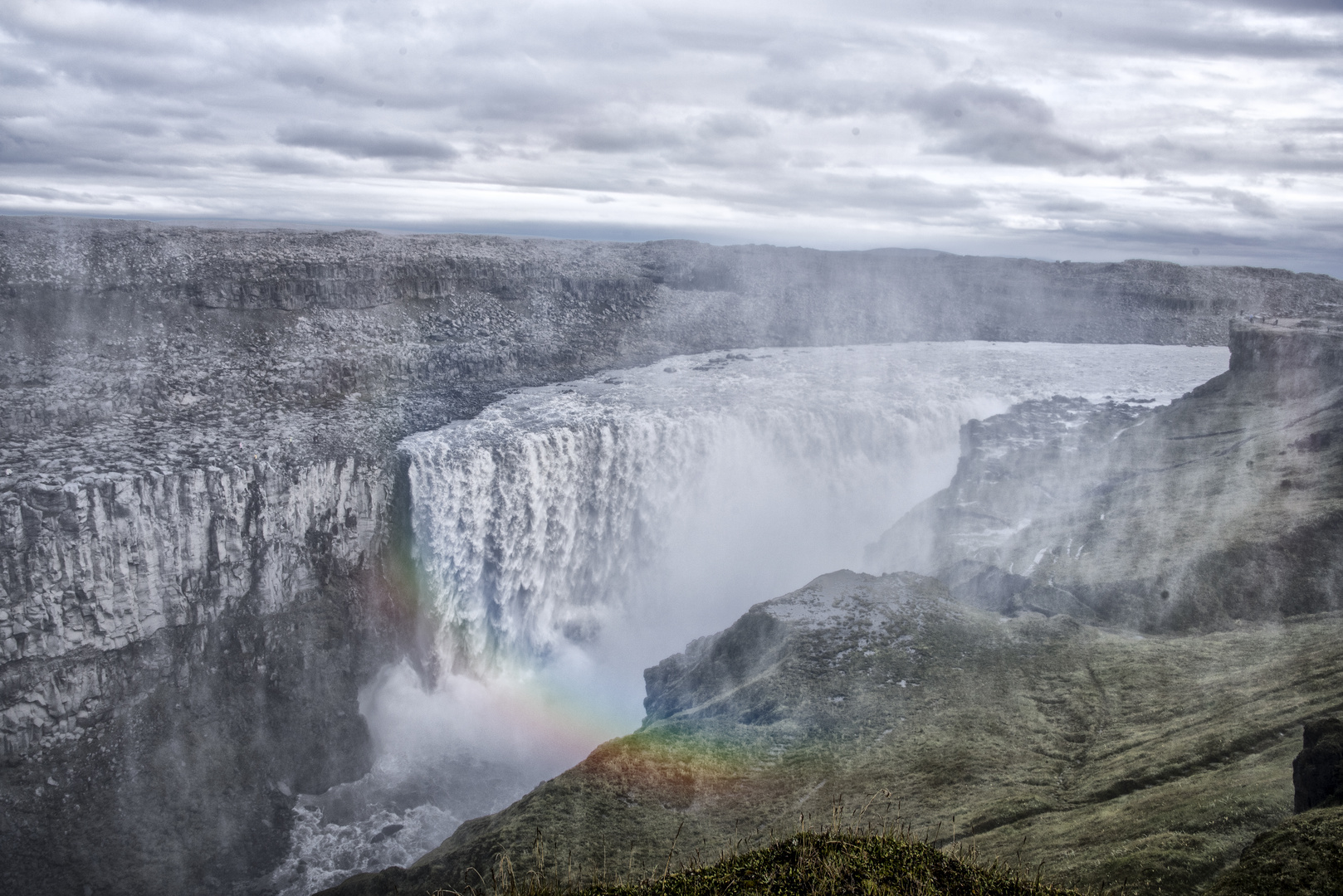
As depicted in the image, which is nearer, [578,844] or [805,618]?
[578,844]

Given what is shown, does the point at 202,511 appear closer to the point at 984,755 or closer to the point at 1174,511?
the point at 984,755

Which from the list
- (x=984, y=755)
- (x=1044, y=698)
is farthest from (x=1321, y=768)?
(x=1044, y=698)

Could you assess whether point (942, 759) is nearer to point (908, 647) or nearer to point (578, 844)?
point (908, 647)

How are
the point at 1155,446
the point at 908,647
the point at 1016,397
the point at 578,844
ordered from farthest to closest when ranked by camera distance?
the point at 1016,397, the point at 1155,446, the point at 908,647, the point at 578,844

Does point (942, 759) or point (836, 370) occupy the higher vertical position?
point (836, 370)

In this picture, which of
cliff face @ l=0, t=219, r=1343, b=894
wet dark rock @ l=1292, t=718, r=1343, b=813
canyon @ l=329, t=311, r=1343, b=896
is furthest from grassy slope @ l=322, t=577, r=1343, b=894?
Answer: cliff face @ l=0, t=219, r=1343, b=894

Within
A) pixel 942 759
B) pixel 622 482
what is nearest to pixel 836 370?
pixel 622 482

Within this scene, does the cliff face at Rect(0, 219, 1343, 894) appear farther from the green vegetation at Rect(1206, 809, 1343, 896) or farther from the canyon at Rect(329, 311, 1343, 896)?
the green vegetation at Rect(1206, 809, 1343, 896)
